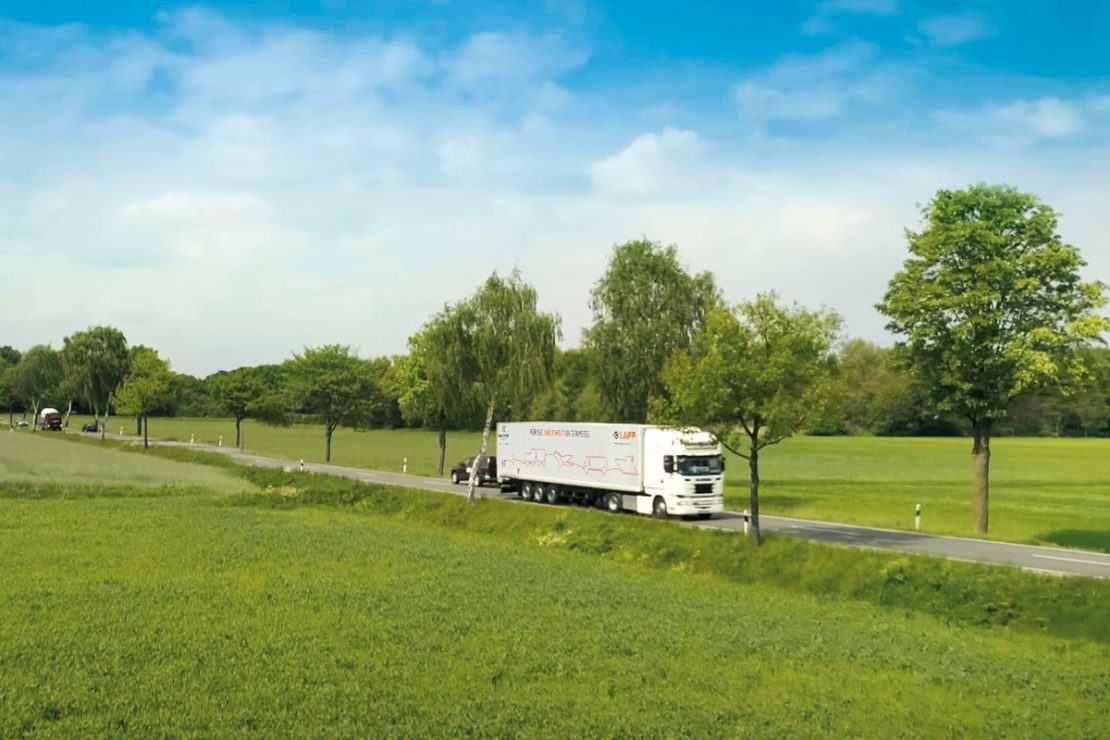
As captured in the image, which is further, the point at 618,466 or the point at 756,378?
the point at 618,466

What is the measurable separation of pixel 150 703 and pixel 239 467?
5141cm

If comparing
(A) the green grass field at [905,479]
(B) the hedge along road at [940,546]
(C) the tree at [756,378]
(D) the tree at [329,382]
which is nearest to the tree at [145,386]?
(A) the green grass field at [905,479]

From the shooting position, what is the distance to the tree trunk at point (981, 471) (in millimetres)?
32344

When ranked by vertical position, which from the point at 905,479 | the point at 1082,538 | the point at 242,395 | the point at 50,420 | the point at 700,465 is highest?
the point at 242,395

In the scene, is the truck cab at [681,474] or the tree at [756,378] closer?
the tree at [756,378]

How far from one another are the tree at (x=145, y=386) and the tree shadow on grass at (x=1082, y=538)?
2994 inches

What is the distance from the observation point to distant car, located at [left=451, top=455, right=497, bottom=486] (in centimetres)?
4976

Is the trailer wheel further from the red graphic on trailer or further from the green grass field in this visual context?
the green grass field

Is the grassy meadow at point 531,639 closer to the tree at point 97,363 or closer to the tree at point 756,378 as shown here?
the tree at point 756,378

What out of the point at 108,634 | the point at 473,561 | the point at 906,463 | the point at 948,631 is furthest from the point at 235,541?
the point at 906,463

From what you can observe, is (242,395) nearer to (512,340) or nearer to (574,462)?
(512,340)

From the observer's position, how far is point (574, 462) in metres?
40.8

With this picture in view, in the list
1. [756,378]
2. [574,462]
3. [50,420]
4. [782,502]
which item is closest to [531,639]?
[756,378]

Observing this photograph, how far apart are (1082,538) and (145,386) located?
83.6 meters
